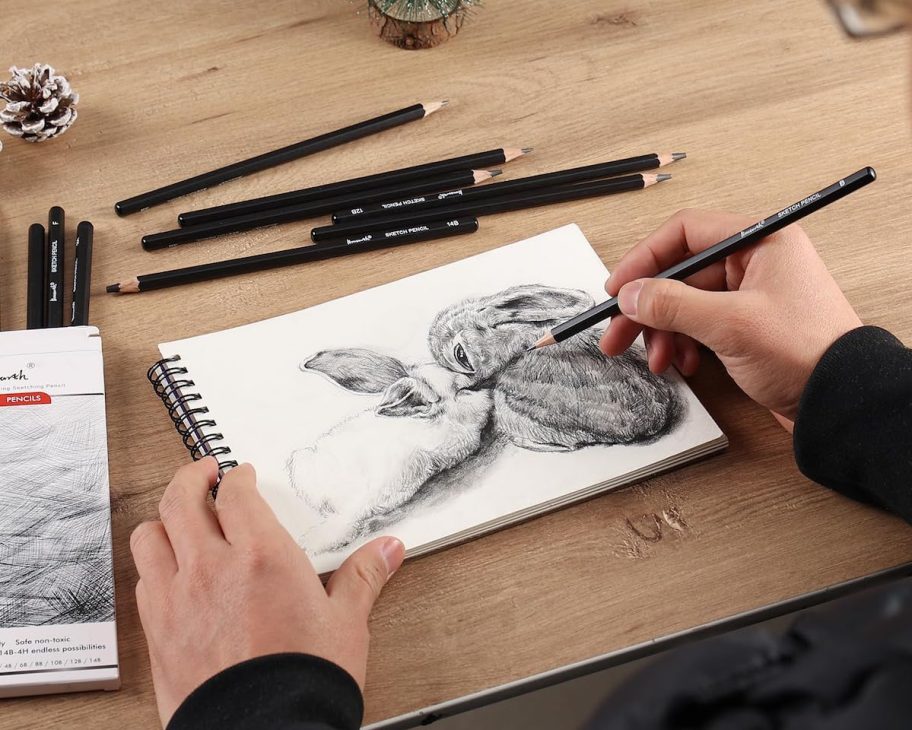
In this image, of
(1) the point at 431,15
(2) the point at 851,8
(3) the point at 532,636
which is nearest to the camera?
(2) the point at 851,8

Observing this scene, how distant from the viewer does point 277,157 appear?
0.92 meters

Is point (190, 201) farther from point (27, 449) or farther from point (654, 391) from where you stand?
point (654, 391)

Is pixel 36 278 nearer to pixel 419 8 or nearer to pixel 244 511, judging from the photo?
pixel 244 511

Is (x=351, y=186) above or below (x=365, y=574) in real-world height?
above

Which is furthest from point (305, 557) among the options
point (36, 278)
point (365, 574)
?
point (36, 278)

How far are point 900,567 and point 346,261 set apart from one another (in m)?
0.52

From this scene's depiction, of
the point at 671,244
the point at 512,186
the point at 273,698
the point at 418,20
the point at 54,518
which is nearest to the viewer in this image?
the point at 273,698

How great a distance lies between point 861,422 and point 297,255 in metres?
0.49

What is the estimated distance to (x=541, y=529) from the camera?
27.3 inches

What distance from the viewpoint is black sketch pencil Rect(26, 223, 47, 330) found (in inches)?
31.0

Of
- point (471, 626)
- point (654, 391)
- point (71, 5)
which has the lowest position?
point (471, 626)

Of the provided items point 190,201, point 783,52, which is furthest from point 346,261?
point 783,52

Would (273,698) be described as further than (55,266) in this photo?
No

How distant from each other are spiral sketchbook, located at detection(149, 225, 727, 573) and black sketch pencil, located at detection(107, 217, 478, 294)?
0.16ft
